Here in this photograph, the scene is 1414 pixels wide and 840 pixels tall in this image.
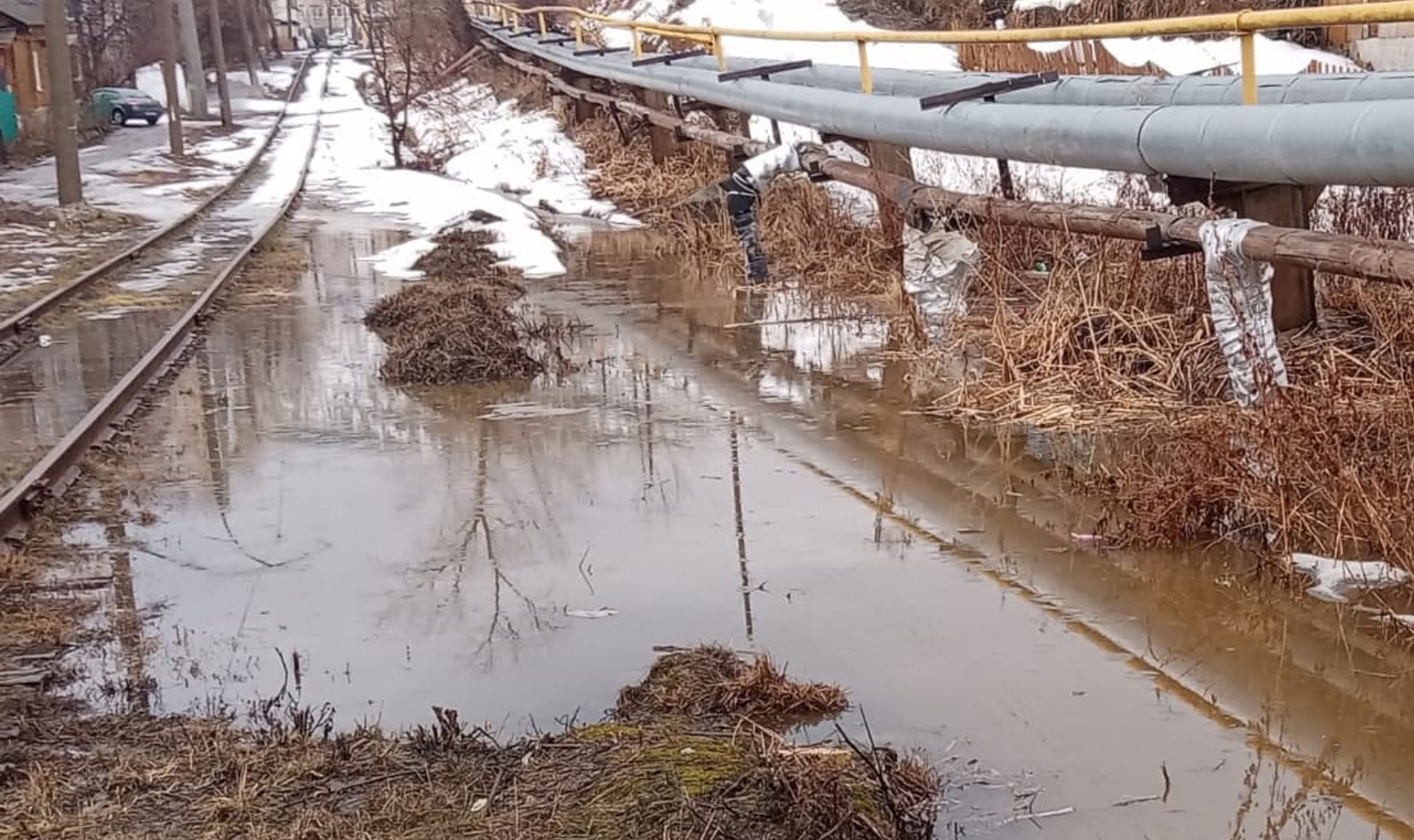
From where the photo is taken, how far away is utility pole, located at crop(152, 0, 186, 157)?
36125 millimetres

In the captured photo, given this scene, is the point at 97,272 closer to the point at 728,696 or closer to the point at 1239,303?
the point at 1239,303

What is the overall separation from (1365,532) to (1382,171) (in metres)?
1.79

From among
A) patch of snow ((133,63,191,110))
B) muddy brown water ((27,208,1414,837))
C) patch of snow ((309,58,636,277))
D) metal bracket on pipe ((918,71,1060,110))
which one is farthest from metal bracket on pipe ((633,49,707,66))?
patch of snow ((133,63,191,110))

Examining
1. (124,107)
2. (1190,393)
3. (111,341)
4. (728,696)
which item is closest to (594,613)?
(728,696)

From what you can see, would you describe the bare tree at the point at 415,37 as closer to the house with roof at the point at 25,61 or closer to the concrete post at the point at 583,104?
the house with roof at the point at 25,61

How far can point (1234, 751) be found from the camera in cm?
453

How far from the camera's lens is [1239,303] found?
7.15 metres

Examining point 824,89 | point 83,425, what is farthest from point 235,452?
point 824,89

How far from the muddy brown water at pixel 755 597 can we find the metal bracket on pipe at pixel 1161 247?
125 centimetres

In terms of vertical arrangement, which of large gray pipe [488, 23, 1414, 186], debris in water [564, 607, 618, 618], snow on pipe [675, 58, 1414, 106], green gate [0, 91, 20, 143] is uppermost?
green gate [0, 91, 20, 143]

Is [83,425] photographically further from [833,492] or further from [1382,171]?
[1382,171]

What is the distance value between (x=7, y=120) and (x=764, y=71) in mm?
27454

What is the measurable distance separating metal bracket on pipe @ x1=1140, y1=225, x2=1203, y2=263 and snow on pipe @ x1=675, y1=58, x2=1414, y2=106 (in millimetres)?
1178

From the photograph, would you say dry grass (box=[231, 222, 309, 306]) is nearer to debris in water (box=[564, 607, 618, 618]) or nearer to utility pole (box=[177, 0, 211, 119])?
debris in water (box=[564, 607, 618, 618])
